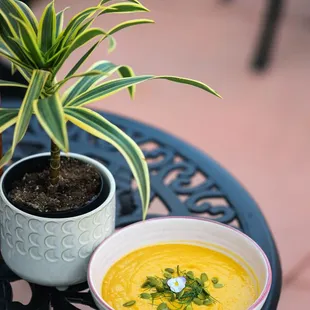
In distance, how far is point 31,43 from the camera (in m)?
0.67

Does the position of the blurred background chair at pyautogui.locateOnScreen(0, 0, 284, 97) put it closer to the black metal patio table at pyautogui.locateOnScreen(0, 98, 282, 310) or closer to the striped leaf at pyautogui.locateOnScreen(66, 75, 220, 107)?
the black metal patio table at pyautogui.locateOnScreen(0, 98, 282, 310)

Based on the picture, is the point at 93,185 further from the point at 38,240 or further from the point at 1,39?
the point at 1,39

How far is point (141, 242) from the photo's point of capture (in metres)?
0.80

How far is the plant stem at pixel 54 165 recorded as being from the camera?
29.1 inches

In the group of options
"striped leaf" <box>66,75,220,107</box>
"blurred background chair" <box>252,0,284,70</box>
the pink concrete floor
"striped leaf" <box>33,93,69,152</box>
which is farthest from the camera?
"blurred background chair" <box>252,0,284,70</box>

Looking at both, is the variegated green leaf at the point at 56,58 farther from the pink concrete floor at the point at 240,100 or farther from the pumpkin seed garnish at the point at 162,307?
the pink concrete floor at the point at 240,100

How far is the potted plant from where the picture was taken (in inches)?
26.3

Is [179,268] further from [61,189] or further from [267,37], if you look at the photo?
[267,37]

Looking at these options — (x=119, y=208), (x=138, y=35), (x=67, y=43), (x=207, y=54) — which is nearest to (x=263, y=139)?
(x=207, y=54)

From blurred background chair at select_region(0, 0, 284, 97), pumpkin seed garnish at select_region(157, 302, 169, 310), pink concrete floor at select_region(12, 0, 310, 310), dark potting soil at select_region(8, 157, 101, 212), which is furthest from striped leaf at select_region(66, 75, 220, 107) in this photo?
blurred background chair at select_region(0, 0, 284, 97)

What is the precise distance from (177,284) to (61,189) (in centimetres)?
16

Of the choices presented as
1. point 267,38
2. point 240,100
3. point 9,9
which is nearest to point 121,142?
point 9,9

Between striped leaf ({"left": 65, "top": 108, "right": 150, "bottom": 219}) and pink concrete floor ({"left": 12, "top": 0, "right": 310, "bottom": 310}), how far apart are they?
734 mm

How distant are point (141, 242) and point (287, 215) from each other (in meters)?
0.80
